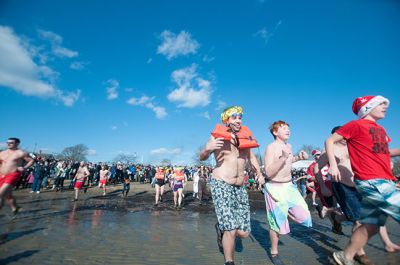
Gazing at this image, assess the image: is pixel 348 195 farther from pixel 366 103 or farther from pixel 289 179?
pixel 366 103

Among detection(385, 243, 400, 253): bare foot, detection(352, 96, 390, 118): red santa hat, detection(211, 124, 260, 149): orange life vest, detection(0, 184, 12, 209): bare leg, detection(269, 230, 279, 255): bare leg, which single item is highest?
detection(352, 96, 390, 118): red santa hat

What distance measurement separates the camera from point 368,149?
117 inches

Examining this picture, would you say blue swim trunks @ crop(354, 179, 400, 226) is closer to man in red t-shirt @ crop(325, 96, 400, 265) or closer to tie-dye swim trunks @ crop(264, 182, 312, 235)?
man in red t-shirt @ crop(325, 96, 400, 265)

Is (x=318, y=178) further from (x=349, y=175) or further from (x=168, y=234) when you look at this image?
(x=168, y=234)

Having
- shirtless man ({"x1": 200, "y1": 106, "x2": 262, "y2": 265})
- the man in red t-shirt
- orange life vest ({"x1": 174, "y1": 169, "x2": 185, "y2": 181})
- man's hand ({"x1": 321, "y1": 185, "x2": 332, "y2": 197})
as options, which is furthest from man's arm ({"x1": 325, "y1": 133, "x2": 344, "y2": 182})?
orange life vest ({"x1": 174, "y1": 169, "x2": 185, "y2": 181})

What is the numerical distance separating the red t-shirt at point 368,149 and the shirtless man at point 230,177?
1227mm

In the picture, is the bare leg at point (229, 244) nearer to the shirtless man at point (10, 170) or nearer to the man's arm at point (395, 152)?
the man's arm at point (395, 152)

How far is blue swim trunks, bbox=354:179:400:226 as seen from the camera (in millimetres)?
2662

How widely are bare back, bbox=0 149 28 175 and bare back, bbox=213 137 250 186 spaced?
533cm

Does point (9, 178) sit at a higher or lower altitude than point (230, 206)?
higher

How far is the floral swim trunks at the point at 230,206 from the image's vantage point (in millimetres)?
3137

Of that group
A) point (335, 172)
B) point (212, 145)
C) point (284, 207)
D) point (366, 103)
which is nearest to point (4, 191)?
point (212, 145)

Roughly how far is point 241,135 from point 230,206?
102cm

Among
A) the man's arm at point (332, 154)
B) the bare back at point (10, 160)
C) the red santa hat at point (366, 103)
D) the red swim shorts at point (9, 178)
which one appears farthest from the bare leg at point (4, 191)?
the red santa hat at point (366, 103)
